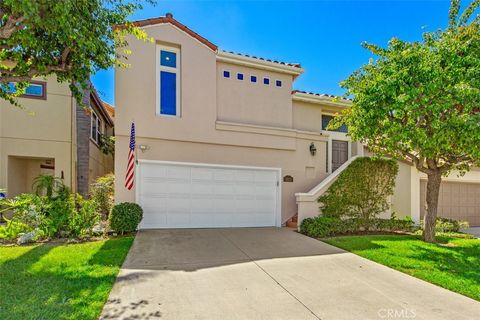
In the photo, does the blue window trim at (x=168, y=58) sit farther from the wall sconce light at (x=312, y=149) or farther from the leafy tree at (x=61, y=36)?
the wall sconce light at (x=312, y=149)

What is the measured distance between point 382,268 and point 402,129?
354 centimetres

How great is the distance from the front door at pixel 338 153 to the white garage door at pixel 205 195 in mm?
3585

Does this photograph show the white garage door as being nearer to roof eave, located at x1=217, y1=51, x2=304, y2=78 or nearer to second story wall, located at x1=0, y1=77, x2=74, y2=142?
roof eave, located at x1=217, y1=51, x2=304, y2=78

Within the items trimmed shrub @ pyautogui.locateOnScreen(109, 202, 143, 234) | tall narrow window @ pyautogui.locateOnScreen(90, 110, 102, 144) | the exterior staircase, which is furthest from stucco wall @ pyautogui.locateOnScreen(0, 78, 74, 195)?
the exterior staircase

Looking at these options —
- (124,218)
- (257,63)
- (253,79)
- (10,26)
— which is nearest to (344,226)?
(253,79)

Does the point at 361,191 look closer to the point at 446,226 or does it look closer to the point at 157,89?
the point at 446,226

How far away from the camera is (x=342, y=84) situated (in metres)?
8.20

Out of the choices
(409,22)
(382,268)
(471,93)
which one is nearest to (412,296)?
(382,268)

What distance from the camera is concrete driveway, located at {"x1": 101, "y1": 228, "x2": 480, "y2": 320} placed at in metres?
3.91

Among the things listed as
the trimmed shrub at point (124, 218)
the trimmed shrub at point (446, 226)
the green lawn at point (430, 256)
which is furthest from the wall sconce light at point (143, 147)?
the trimmed shrub at point (446, 226)

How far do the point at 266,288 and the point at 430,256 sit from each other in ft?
15.8

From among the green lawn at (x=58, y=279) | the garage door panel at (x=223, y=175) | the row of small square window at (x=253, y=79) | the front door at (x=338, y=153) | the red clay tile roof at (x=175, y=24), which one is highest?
the red clay tile roof at (x=175, y=24)

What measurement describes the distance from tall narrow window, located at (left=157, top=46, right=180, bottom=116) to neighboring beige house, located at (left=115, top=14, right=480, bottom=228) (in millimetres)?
36

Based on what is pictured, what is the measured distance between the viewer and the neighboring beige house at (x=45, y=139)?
1109 cm
